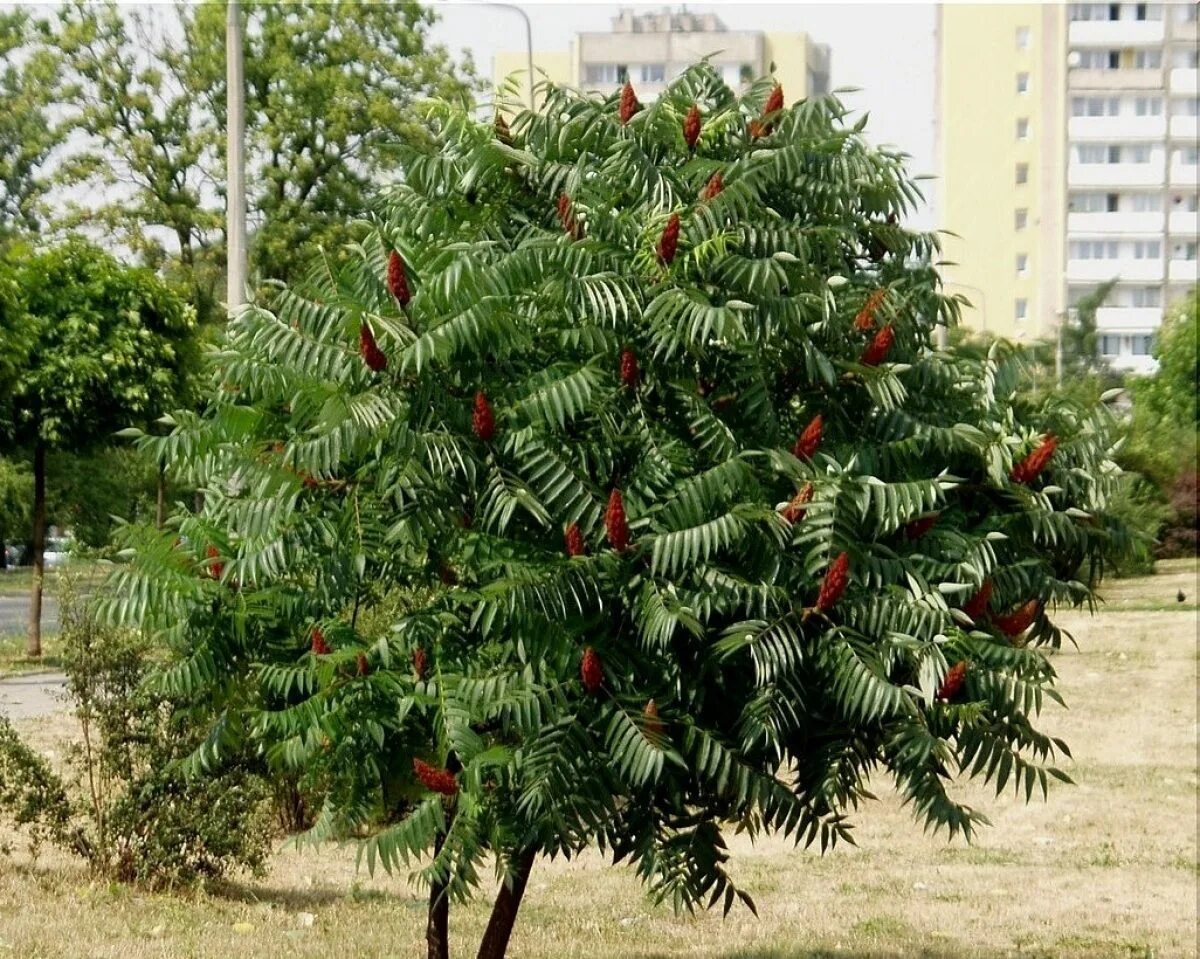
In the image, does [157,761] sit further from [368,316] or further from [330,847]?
[368,316]

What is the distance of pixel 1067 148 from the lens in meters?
99.6

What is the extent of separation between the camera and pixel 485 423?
661 cm

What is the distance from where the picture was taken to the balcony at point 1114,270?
332ft

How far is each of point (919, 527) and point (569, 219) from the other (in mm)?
1708

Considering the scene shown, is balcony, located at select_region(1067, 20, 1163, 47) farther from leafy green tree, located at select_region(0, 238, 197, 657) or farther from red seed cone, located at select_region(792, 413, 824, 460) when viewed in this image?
red seed cone, located at select_region(792, 413, 824, 460)

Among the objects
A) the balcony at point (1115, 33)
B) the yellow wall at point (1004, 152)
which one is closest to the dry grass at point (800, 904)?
the yellow wall at point (1004, 152)

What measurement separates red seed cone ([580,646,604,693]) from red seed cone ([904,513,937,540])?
128 cm

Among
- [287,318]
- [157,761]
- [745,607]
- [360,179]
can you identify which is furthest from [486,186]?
[360,179]

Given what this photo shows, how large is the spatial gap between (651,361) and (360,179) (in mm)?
37604

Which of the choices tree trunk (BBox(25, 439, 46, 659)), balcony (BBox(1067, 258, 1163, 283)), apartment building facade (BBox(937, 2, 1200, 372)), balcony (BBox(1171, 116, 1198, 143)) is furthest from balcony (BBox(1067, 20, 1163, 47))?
tree trunk (BBox(25, 439, 46, 659))

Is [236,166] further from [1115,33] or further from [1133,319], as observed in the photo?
[1115,33]

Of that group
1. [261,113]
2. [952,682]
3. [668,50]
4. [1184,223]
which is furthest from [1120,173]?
[952,682]

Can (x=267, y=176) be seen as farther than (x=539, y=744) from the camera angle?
Yes

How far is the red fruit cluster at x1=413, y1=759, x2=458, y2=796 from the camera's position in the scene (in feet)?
21.7
